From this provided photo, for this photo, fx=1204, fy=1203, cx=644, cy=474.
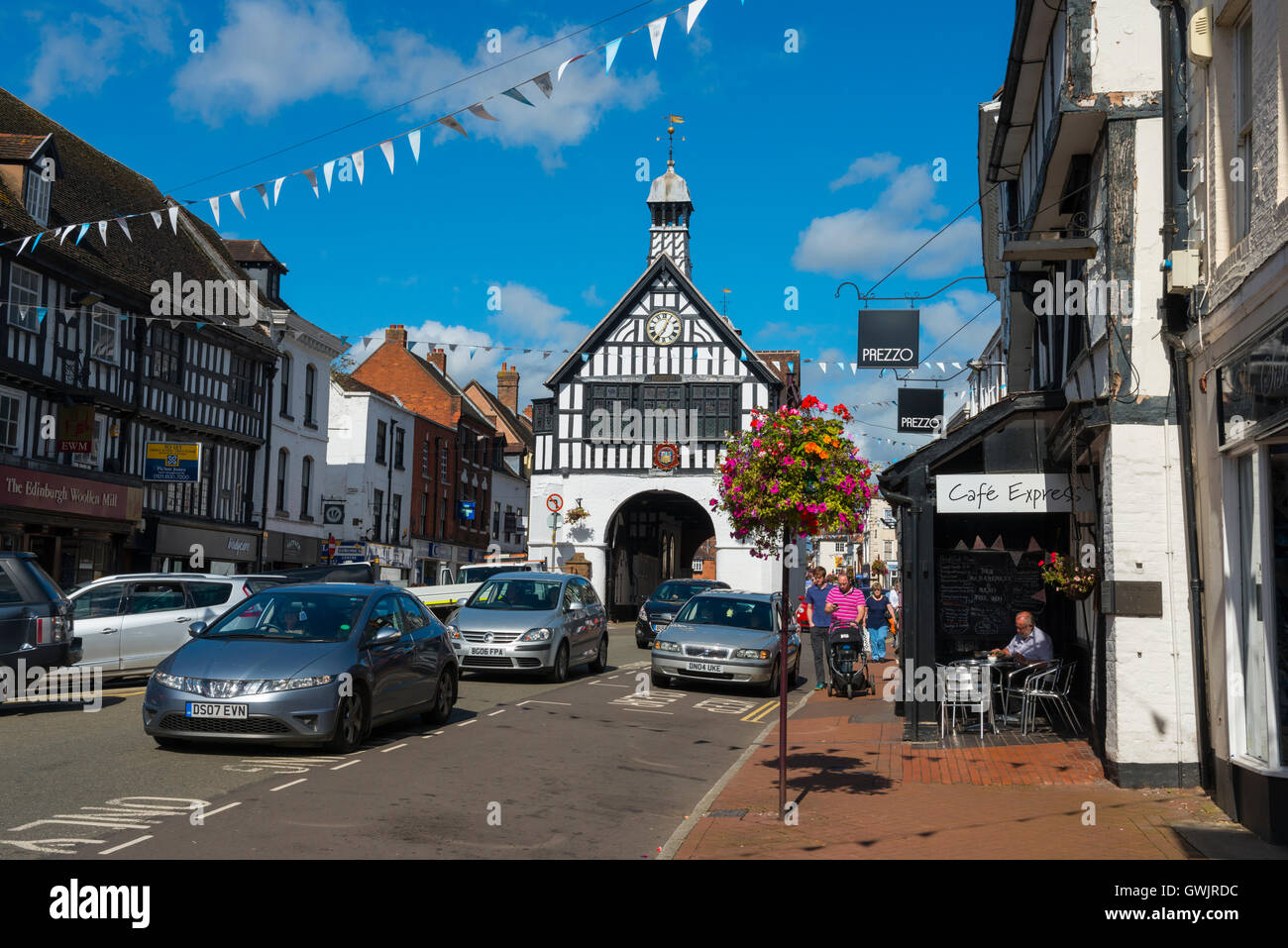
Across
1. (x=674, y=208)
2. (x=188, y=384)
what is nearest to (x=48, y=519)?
(x=188, y=384)

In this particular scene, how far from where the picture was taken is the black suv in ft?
40.3

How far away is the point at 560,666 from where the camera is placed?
58.4 feet

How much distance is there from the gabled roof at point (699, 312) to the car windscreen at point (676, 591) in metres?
19.2

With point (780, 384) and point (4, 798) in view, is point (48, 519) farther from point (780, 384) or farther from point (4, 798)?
point (780, 384)

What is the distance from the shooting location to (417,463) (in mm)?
51562

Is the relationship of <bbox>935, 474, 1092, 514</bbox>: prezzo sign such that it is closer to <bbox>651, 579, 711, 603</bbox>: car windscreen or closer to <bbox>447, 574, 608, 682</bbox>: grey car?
<bbox>447, 574, 608, 682</bbox>: grey car

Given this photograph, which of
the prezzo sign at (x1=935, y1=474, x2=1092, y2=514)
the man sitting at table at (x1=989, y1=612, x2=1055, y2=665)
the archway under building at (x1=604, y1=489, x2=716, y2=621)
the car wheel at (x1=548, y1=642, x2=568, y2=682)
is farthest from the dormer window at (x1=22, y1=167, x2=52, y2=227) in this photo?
the archway under building at (x1=604, y1=489, x2=716, y2=621)

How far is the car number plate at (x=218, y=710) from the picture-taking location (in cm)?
988

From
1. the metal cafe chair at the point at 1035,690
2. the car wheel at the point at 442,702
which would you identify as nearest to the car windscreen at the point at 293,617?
the car wheel at the point at 442,702

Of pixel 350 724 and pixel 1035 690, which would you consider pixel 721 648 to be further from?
pixel 350 724

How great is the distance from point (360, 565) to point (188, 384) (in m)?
12.0

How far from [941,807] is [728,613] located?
32.4 ft

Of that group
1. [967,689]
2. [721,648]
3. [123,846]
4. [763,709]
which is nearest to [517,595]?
[721,648]

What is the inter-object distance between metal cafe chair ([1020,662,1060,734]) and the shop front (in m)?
19.7
